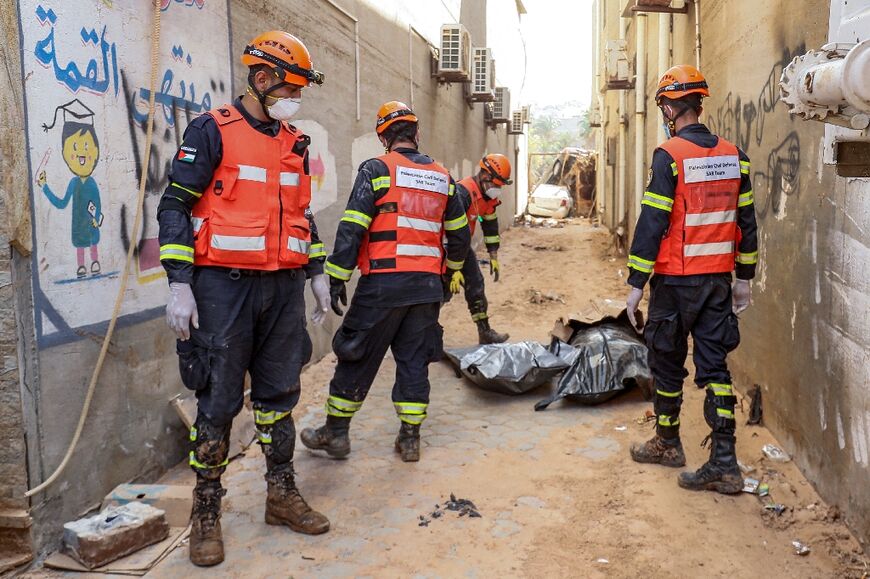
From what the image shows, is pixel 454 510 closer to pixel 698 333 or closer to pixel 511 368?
pixel 698 333

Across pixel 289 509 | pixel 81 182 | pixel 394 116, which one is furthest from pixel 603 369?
pixel 81 182

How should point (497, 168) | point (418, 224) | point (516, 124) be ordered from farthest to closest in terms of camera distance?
point (516, 124)
point (497, 168)
point (418, 224)

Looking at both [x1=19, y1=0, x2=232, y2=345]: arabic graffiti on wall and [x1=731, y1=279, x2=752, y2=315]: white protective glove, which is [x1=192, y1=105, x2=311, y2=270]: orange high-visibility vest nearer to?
[x1=19, y1=0, x2=232, y2=345]: arabic graffiti on wall

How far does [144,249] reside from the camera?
3.84 metres

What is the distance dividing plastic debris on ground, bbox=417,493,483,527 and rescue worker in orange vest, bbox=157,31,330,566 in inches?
19.8

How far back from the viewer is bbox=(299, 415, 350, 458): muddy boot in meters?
4.38

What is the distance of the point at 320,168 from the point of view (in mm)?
6215

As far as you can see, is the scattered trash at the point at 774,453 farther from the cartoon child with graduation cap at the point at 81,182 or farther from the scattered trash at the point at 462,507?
the cartoon child with graduation cap at the point at 81,182

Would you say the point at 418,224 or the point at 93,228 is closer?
the point at 93,228

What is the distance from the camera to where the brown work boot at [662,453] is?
423 cm

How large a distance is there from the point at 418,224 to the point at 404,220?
3.8 inches

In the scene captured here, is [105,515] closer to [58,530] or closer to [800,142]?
[58,530]

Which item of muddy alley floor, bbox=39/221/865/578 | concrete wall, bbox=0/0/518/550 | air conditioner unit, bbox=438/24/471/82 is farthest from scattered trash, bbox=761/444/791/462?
air conditioner unit, bbox=438/24/471/82

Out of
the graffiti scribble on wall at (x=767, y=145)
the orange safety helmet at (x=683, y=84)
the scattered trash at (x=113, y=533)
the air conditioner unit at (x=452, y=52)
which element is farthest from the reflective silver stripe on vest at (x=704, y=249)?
the air conditioner unit at (x=452, y=52)
